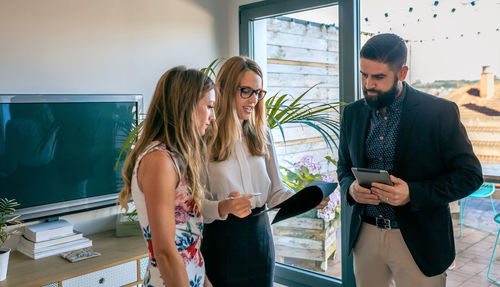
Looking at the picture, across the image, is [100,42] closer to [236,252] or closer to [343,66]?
[343,66]

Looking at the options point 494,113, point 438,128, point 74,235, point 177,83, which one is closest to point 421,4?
point 494,113

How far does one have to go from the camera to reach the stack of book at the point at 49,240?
8.18 ft

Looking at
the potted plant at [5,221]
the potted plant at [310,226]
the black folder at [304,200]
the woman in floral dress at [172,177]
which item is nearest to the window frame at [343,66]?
the potted plant at [310,226]

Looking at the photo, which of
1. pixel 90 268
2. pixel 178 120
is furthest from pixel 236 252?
pixel 90 268

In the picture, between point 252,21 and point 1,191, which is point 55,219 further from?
point 252,21

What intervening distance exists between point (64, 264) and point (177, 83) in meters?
1.52

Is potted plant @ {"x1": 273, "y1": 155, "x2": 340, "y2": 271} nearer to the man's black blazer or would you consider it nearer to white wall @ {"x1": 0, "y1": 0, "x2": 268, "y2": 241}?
white wall @ {"x1": 0, "y1": 0, "x2": 268, "y2": 241}

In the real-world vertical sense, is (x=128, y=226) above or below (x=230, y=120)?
below

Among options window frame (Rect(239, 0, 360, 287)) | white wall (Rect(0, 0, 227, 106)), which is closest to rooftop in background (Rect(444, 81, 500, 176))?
window frame (Rect(239, 0, 360, 287))

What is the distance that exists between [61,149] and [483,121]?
95.1 inches

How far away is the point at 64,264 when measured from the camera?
2418mm

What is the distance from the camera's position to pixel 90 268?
7.79ft

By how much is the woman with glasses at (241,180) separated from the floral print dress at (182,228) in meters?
0.24

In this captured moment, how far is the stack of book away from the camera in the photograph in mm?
2492
